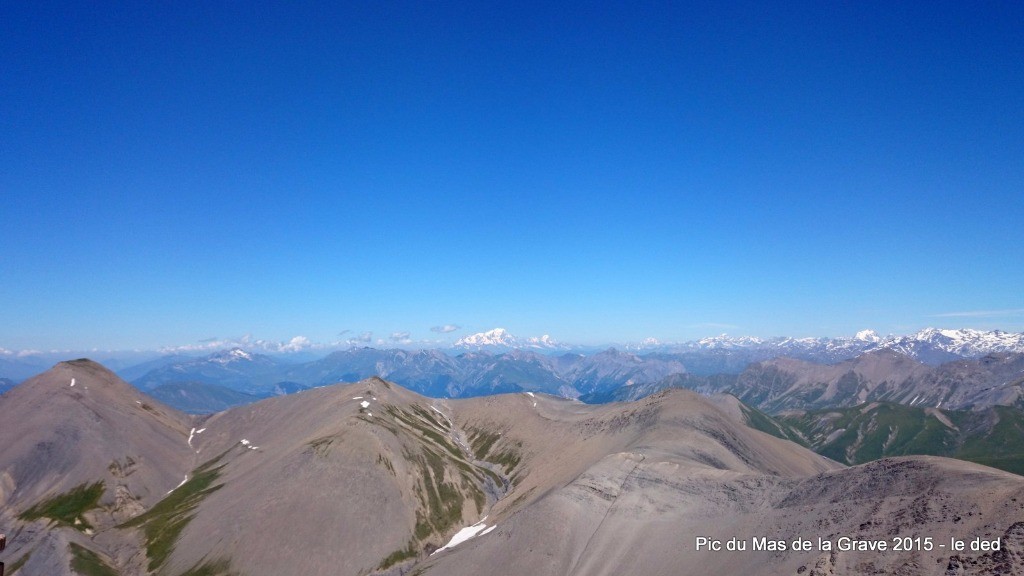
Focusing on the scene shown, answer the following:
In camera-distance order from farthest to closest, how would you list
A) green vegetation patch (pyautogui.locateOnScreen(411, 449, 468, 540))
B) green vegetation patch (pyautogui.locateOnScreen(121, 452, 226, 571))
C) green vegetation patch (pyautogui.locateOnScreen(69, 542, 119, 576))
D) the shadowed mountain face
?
green vegetation patch (pyautogui.locateOnScreen(411, 449, 468, 540))
green vegetation patch (pyautogui.locateOnScreen(121, 452, 226, 571))
green vegetation patch (pyautogui.locateOnScreen(69, 542, 119, 576))
the shadowed mountain face

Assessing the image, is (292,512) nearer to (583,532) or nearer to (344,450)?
(344,450)

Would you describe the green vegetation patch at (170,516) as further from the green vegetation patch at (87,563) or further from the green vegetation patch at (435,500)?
the green vegetation patch at (435,500)

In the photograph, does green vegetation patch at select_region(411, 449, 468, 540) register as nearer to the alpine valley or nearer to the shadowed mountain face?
the shadowed mountain face

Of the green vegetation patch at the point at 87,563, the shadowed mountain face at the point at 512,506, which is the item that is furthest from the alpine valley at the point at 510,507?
the green vegetation patch at the point at 87,563

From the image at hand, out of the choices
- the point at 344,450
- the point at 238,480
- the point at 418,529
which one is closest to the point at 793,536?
the point at 418,529

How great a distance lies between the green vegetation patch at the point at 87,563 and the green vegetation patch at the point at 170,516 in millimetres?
9514

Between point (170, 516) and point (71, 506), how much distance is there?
40213mm

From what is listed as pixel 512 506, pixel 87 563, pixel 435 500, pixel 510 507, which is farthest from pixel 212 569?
pixel 512 506

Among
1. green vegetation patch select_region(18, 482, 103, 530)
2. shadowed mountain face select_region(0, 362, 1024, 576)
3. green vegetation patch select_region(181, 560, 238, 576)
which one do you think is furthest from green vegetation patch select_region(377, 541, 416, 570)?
green vegetation patch select_region(18, 482, 103, 530)

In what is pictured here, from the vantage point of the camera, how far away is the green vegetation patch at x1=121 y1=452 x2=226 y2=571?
141288mm

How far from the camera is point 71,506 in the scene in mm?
169875

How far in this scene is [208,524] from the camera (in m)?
140

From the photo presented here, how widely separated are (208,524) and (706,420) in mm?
148054

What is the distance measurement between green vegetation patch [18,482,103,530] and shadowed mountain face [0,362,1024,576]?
66 centimetres
